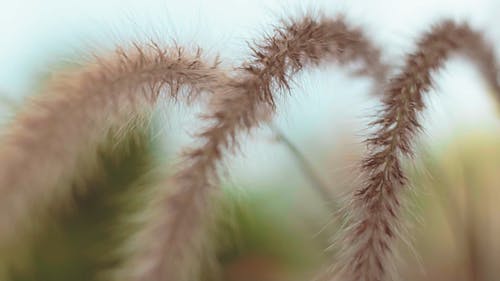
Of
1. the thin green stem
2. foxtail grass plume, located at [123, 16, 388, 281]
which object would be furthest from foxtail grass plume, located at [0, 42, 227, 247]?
the thin green stem

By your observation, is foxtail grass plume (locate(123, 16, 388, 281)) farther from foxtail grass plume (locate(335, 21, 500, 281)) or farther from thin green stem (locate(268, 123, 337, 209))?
thin green stem (locate(268, 123, 337, 209))

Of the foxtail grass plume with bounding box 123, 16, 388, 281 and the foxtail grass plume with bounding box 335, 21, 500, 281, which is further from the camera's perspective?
the foxtail grass plume with bounding box 335, 21, 500, 281

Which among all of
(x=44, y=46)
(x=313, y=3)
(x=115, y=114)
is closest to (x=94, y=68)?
(x=115, y=114)

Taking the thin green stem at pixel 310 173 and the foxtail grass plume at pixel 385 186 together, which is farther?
the thin green stem at pixel 310 173

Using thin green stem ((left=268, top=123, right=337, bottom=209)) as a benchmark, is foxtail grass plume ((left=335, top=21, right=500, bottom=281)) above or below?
below

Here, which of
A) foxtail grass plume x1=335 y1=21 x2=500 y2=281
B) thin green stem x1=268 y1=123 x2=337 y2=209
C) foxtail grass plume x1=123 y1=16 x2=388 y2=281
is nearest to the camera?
foxtail grass plume x1=123 y1=16 x2=388 y2=281

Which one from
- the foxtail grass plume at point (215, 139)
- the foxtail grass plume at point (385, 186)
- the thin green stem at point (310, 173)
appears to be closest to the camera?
the foxtail grass plume at point (215, 139)

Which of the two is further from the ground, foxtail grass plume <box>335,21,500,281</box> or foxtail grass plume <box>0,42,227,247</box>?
foxtail grass plume <box>0,42,227,247</box>

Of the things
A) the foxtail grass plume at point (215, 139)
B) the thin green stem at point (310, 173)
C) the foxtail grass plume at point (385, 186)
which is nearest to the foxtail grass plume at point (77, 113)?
the foxtail grass plume at point (215, 139)

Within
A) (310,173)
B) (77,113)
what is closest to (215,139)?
(77,113)

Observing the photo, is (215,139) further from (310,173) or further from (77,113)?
(310,173)

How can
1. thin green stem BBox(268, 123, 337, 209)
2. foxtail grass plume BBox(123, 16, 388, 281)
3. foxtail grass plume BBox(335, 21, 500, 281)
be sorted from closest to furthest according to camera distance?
foxtail grass plume BBox(123, 16, 388, 281) < foxtail grass plume BBox(335, 21, 500, 281) < thin green stem BBox(268, 123, 337, 209)

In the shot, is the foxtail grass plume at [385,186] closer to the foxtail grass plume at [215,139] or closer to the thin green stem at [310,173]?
the foxtail grass plume at [215,139]
